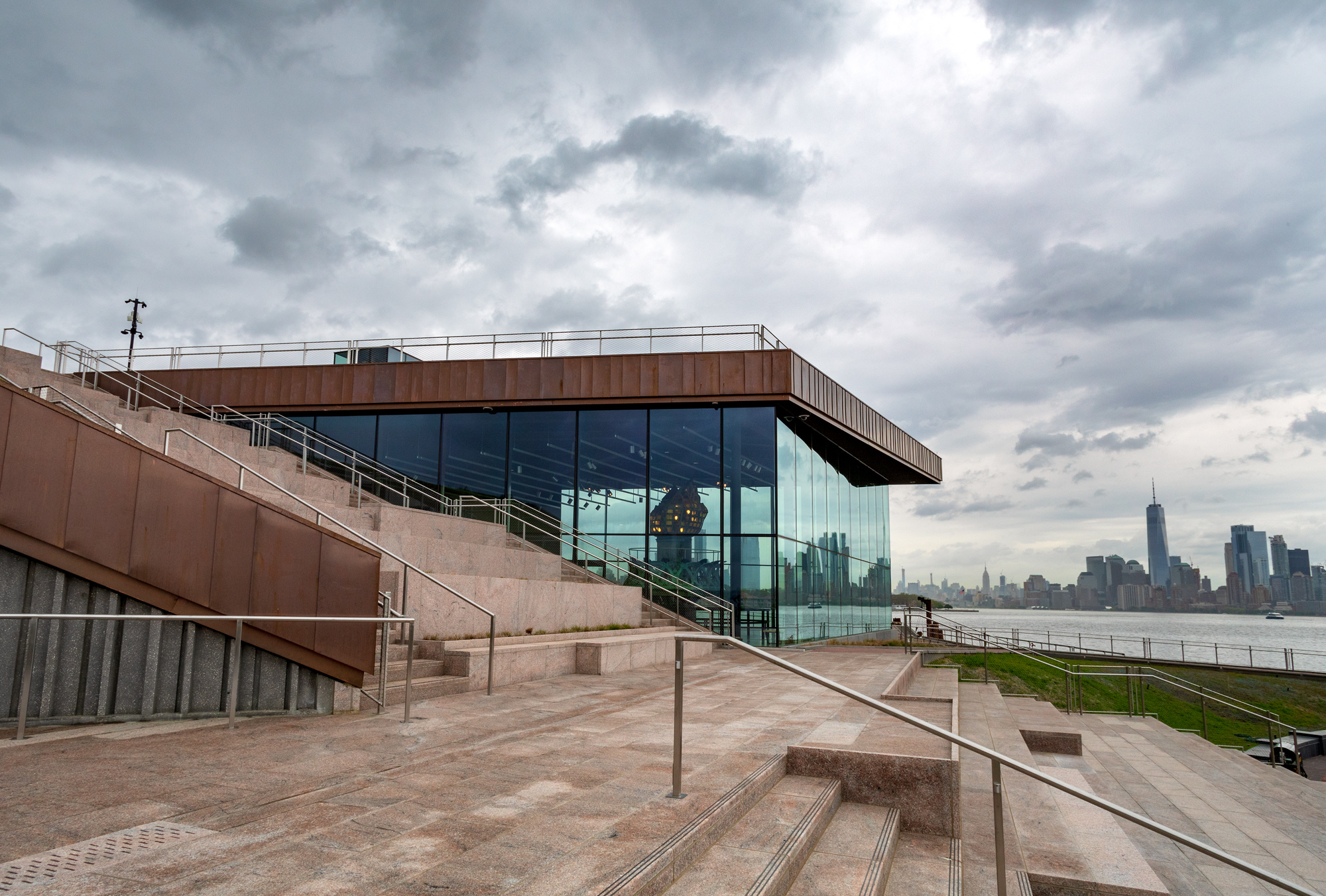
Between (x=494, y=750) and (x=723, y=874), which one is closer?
(x=723, y=874)

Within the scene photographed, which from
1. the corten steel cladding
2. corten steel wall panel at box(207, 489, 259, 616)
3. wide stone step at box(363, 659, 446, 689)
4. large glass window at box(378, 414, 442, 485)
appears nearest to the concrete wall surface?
the corten steel cladding

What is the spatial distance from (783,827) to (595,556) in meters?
15.1

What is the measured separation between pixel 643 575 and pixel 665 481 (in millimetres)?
2713

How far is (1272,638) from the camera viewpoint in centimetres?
10262

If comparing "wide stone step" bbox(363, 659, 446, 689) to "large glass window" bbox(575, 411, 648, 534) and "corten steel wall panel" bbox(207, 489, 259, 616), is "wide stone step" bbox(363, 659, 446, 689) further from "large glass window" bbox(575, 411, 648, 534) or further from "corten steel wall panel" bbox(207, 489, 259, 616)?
"large glass window" bbox(575, 411, 648, 534)

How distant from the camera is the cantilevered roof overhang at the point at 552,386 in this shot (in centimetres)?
1967

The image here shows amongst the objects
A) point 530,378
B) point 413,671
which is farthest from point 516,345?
point 413,671

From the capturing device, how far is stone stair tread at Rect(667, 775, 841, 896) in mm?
3623

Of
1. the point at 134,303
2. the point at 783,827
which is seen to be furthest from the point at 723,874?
the point at 134,303

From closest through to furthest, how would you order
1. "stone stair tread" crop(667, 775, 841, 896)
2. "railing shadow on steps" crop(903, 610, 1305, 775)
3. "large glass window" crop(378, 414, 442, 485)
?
"stone stair tread" crop(667, 775, 841, 896)
"railing shadow on steps" crop(903, 610, 1305, 775)
"large glass window" crop(378, 414, 442, 485)

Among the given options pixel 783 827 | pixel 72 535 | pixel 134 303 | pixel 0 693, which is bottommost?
pixel 783 827

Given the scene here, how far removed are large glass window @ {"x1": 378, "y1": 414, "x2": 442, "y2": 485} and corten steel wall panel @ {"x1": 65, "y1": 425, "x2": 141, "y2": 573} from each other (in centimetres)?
1501

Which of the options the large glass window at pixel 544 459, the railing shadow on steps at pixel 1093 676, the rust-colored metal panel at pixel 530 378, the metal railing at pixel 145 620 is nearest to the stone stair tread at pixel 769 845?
the metal railing at pixel 145 620

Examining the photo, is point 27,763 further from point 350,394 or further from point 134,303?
point 134,303
